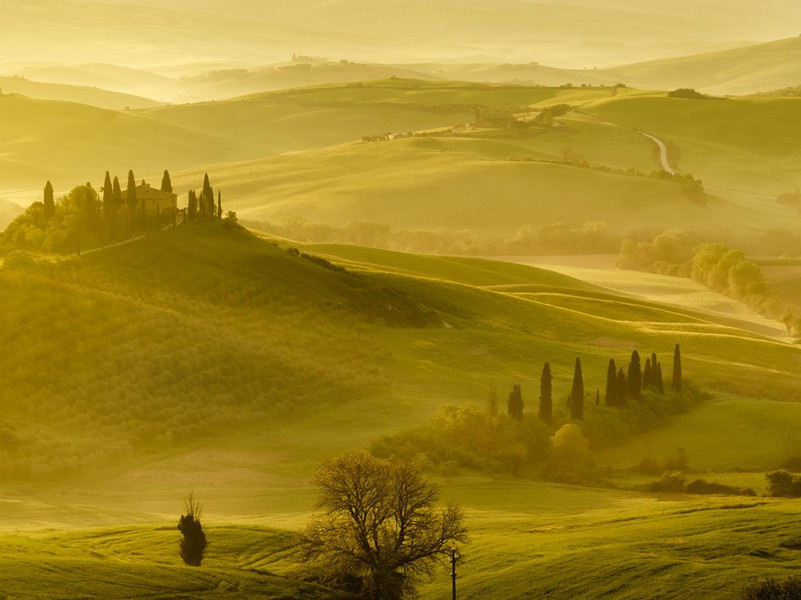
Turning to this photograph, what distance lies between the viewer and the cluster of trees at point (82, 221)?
407ft

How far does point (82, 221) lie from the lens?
125 metres

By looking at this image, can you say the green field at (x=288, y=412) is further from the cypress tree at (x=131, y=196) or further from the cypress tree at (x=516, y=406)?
the cypress tree at (x=516, y=406)

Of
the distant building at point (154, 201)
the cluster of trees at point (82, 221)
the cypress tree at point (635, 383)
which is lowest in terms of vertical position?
the cypress tree at point (635, 383)

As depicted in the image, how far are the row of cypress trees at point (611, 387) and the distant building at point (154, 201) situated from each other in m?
44.8

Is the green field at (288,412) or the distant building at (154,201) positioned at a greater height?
the distant building at (154,201)

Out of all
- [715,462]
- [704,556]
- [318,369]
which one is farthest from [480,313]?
[704,556]

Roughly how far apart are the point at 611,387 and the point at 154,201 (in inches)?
2022

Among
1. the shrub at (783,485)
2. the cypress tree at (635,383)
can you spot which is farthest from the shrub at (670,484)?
the cypress tree at (635,383)

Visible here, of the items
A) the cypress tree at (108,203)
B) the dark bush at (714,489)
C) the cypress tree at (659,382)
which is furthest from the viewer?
the cypress tree at (108,203)

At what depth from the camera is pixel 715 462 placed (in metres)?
91.4

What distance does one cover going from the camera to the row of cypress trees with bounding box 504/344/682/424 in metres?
95.2

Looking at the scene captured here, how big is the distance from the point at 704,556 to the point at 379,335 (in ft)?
214

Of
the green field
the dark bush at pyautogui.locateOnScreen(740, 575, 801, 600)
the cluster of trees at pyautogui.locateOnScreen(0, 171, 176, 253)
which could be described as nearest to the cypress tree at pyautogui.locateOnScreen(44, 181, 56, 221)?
the cluster of trees at pyautogui.locateOnScreen(0, 171, 176, 253)

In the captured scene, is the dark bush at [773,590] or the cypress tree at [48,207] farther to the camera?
the cypress tree at [48,207]
